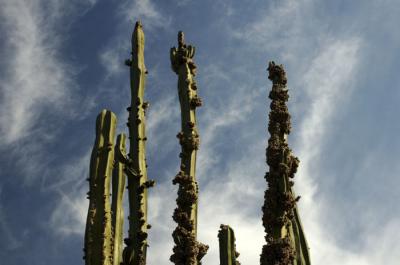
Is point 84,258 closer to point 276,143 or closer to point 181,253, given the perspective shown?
point 181,253

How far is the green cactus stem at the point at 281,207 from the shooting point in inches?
251

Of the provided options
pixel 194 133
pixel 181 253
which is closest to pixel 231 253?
pixel 181 253

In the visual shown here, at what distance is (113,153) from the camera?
8.59 m

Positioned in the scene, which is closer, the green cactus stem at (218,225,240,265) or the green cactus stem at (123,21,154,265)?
the green cactus stem at (218,225,240,265)

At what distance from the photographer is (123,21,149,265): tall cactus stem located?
7.36 metres

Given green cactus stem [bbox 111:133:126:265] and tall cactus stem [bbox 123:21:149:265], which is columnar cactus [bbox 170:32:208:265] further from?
green cactus stem [bbox 111:133:126:265]

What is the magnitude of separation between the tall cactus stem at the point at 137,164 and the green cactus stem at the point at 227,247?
98 centimetres

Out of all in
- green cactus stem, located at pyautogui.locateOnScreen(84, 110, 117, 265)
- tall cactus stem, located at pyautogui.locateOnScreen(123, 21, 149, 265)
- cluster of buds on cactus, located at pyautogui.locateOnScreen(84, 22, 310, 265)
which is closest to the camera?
cluster of buds on cactus, located at pyautogui.locateOnScreen(84, 22, 310, 265)

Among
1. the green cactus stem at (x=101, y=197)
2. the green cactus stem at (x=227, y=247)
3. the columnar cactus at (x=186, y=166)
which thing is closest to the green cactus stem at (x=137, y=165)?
the green cactus stem at (x=101, y=197)

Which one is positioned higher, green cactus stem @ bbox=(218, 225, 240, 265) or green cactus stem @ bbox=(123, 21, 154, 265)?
green cactus stem @ bbox=(123, 21, 154, 265)

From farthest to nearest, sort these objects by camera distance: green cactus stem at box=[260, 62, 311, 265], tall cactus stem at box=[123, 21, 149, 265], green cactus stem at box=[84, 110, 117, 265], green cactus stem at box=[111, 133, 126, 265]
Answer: green cactus stem at box=[111, 133, 126, 265] < green cactus stem at box=[84, 110, 117, 265] < tall cactus stem at box=[123, 21, 149, 265] < green cactus stem at box=[260, 62, 311, 265]

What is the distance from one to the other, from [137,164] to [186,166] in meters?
0.74

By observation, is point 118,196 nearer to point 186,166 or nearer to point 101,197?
point 101,197

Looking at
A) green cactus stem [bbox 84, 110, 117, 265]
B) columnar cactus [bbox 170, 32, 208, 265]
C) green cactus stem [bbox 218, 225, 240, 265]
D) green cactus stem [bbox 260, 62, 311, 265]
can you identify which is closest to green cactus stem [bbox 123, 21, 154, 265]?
green cactus stem [bbox 84, 110, 117, 265]
